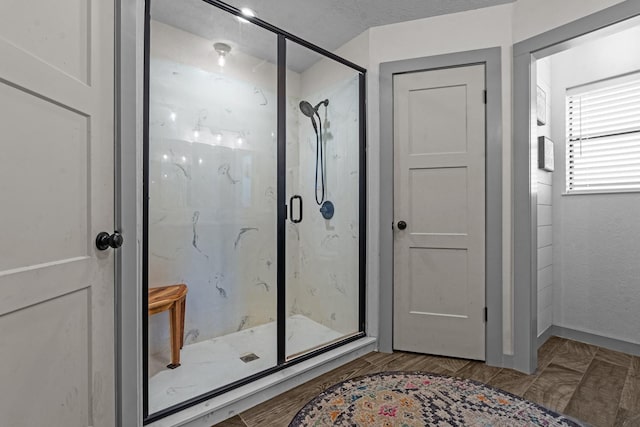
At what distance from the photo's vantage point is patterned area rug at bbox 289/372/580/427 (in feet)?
4.95

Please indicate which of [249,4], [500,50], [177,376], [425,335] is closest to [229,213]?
[177,376]

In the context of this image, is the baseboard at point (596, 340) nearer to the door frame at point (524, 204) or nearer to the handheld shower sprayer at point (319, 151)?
the door frame at point (524, 204)

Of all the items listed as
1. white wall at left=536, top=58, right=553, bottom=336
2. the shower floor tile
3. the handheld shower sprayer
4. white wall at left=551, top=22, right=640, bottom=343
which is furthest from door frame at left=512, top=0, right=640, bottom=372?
the handheld shower sprayer

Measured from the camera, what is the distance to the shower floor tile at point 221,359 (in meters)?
1.60

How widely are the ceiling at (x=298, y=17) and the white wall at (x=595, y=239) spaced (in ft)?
3.22

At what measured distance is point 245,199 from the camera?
2.21 metres

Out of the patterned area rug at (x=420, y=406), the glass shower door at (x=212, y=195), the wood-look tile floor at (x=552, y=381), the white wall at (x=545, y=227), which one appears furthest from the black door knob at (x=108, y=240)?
the white wall at (x=545, y=227)

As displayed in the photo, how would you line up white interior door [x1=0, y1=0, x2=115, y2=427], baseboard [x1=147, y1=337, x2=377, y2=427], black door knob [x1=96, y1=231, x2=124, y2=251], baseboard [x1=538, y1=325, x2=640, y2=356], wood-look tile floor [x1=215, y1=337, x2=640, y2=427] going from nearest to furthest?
white interior door [x1=0, y1=0, x2=115, y2=427] → black door knob [x1=96, y1=231, x2=124, y2=251] → baseboard [x1=147, y1=337, x2=377, y2=427] → wood-look tile floor [x1=215, y1=337, x2=640, y2=427] → baseboard [x1=538, y1=325, x2=640, y2=356]

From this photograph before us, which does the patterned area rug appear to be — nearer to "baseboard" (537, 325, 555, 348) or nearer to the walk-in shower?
the walk-in shower

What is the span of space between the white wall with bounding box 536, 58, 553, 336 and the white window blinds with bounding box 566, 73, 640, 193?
0.18 metres

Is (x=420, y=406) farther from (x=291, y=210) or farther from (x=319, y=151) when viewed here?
(x=319, y=151)

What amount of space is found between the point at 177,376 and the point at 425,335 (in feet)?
5.38

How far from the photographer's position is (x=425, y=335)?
230cm

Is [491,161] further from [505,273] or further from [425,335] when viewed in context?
[425,335]
